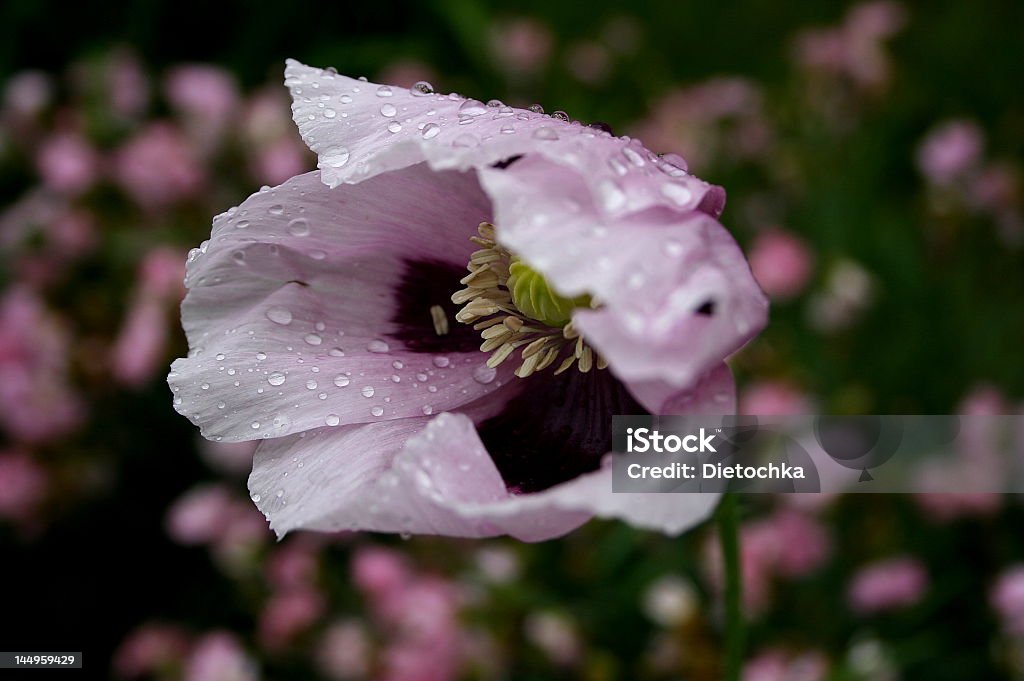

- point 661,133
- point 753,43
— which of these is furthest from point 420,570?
point 753,43

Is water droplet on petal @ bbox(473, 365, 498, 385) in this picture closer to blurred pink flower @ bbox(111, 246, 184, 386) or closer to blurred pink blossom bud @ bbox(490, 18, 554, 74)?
blurred pink flower @ bbox(111, 246, 184, 386)

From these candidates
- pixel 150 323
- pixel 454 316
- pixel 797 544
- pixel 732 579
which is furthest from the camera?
pixel 150 323

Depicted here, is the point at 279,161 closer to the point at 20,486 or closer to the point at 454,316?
the point at 20,486

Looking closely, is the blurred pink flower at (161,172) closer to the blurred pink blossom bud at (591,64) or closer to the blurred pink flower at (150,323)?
the blurred pink flower at (150,323)

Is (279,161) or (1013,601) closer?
(1013,601)

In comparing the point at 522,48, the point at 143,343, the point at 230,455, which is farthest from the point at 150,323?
the point at 522,48

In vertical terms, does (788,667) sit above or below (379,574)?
above

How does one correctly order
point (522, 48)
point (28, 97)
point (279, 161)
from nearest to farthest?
point (279, 161) → point (28, 97) → point (522, 48)
